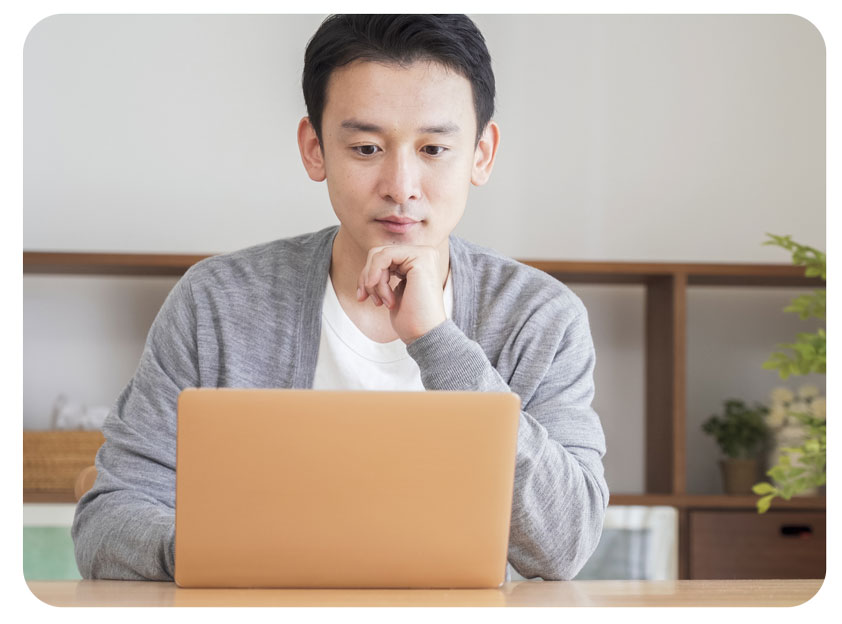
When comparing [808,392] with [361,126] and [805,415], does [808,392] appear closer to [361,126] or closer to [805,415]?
[805,415]

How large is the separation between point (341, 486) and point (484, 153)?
2.85 ft

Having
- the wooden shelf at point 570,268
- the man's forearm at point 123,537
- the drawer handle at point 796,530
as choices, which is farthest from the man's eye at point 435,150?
the drawer handle at point 796,530

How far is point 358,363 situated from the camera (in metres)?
1.50

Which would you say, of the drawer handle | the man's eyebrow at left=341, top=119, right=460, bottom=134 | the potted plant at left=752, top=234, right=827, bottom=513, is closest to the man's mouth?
the man's eyebrow at left=341, top=119, right=460, bottom=134

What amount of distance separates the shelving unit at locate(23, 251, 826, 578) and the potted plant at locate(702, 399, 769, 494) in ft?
0.27

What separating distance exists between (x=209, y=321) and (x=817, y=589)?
0.89 meters

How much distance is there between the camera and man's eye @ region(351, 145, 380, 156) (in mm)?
1395

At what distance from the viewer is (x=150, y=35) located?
2918 millimetres

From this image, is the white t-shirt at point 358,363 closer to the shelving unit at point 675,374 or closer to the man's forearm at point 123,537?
the man's forearm at point 123,537

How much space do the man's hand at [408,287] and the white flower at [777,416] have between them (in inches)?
68.3

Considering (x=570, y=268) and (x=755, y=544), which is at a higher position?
(x=570, y=268)

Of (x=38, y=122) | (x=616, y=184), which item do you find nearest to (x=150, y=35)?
(x=38, y=122)

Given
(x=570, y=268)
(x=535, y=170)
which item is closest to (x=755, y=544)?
(x=570, y=268)

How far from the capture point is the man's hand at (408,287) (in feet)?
3.97
